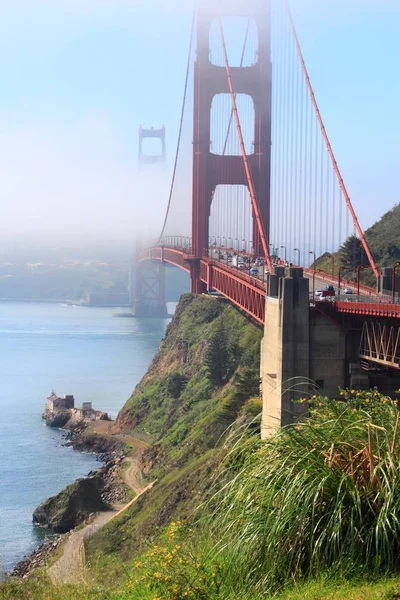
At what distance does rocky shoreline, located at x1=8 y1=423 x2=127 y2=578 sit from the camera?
31.5 metres

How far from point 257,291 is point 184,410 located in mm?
17347

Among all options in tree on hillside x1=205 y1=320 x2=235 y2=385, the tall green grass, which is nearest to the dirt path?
tree on hillside x1=205 y1=320 x2=235 y2=385

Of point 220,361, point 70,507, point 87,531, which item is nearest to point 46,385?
point 220,361

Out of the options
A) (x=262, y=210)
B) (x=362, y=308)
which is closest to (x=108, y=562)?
(x=362, y=308)

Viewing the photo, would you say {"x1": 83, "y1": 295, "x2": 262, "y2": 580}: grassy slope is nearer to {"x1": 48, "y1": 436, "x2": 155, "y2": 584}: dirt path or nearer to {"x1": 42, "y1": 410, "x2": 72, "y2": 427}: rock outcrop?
{"x1": 48, "y1": 436, "x2": 155, "y2": 584}: dirt path

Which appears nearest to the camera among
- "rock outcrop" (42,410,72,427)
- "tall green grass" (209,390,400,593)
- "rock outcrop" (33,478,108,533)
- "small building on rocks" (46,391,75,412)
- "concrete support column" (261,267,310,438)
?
"tall green grass" (209,390,400,593)

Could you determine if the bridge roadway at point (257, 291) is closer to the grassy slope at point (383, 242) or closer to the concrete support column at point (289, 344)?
the concrete support column at point (289, 344)

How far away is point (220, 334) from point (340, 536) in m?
38.3

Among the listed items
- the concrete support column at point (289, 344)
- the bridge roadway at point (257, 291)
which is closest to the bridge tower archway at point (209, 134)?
the bridge roadway at point (257, 291)

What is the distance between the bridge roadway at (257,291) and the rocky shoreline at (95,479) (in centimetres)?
893

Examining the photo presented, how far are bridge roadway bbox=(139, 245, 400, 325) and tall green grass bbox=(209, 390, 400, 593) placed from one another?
834cm

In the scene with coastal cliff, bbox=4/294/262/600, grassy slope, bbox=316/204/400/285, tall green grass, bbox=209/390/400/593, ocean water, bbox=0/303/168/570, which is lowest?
ocean water, bbox=0/303/168/570

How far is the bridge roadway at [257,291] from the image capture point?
21677 mm

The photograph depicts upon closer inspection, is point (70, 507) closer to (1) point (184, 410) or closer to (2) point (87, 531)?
(2) point (87, 531)
